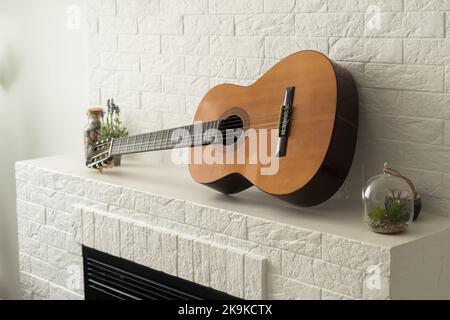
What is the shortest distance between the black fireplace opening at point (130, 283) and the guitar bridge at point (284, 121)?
0.47 m

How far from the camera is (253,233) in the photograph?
2.24 m

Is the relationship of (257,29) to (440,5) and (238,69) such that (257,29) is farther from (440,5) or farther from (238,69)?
(440,5)

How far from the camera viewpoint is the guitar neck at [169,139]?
8.05 feet

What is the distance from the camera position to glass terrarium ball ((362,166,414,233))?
2029 mm

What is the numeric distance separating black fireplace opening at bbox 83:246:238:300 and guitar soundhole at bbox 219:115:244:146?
1.50 ft

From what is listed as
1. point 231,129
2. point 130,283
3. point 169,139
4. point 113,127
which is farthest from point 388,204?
point 113,127

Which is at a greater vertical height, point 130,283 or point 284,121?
point 284,121

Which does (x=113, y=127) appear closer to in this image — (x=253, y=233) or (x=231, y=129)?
(x=231, y=129)

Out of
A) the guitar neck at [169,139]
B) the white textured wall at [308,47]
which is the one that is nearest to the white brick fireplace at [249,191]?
the white textured wall at [308,47]

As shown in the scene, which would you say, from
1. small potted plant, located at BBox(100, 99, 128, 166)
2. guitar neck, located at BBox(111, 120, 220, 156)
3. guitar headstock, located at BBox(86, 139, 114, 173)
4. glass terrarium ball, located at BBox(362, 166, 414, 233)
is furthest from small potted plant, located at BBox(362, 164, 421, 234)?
small potted plant, located at BBox(100, 99, 128, 166)

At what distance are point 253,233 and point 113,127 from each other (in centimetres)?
101

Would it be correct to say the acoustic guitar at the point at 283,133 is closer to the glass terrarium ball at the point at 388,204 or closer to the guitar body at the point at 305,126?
the guitar body at the point at 305,126

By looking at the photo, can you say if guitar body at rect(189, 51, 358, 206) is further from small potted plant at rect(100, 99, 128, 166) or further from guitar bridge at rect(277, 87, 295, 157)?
small potted plant at rect(100, 99, 128, 166)
